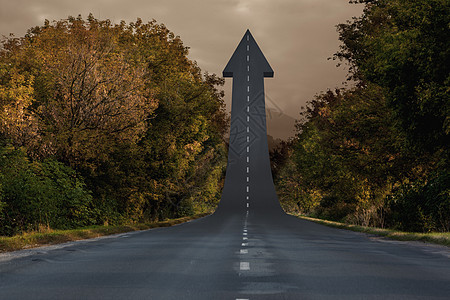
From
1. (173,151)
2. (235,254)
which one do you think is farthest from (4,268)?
(173,151)

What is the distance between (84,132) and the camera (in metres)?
27.3

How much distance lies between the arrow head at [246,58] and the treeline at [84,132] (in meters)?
37.0

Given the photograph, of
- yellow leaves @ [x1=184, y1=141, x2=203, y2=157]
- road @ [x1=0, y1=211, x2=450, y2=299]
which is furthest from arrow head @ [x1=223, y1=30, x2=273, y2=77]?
road @ [x1=0, y1=211, x2=450, y2=299]

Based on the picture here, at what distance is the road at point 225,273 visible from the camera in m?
7.95

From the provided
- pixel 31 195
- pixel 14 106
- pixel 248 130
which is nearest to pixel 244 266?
pixel 31 195

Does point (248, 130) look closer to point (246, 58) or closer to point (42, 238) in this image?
point (246, 58)

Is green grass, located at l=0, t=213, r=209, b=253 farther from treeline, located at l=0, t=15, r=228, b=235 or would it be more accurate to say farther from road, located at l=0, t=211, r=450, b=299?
treeline, located at l=0, t=15, r=228, b=235

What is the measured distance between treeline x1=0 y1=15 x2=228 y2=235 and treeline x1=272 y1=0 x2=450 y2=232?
1061 cm

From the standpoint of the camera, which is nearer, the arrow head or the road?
the road

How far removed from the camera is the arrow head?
77.9m

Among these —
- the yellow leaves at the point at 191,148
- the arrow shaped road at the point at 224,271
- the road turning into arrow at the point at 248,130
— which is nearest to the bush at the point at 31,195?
the arrow shaped road at the point at 224,271

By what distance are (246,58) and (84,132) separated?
5299 cm

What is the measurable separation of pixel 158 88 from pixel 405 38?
22546mm

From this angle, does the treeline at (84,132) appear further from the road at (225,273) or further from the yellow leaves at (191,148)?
the road at (225,273)
